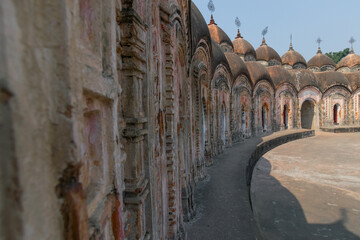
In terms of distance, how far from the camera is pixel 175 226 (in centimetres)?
321

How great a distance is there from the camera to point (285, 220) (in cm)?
477

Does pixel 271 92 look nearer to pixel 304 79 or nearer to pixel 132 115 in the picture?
pixel 304 79

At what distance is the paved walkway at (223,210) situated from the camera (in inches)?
140

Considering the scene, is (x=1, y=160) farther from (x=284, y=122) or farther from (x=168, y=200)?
(x=284, y=122)

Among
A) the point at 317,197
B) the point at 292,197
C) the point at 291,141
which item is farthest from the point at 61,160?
the point at 291,141

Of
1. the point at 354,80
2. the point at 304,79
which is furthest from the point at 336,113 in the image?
the point at 304,79

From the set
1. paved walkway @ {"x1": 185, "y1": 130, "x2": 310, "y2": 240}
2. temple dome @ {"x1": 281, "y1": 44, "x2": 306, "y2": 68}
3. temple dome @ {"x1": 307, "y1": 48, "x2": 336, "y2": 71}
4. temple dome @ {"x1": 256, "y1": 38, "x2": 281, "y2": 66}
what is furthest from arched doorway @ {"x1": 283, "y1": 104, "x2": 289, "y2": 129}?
paved walkway @ {"x1": 185, "y1": 130, "x2": 310, "y2": 240}

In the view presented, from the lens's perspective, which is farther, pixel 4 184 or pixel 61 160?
pixel 61 160

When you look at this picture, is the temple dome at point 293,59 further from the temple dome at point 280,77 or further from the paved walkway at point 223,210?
the paved walkway at point 223,210

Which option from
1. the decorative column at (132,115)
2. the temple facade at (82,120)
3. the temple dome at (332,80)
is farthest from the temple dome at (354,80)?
the decorative column at (132,115)

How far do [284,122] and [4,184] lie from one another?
21223 millimetres

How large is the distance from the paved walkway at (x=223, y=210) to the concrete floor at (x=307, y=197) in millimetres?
466

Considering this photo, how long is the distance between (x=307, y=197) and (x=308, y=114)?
17910 mm

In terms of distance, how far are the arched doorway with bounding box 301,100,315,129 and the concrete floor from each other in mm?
11464
